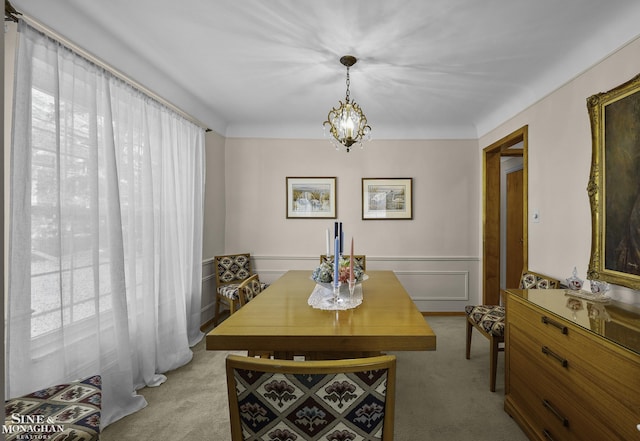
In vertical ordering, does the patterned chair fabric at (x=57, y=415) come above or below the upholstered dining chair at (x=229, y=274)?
below

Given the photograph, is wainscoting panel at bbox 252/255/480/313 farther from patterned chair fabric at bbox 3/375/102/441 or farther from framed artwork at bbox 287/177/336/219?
patterned chair fabric at bbox 3/375/102/441

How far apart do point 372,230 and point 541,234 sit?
1.92 metres

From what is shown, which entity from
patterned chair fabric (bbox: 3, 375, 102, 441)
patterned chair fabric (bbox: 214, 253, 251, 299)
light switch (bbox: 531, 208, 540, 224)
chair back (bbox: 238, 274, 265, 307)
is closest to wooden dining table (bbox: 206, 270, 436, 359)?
chair back (bbox: 238, 274, 265, 307)

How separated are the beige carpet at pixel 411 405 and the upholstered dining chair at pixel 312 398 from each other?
1235 millimetres

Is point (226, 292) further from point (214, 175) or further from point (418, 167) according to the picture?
point (418, 167)

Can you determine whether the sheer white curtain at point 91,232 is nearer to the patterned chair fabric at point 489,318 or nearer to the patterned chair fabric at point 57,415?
the patterned chair fabric at point 57,415

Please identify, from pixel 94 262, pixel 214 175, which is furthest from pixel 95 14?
pixel 214 175

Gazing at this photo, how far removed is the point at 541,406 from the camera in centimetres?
181

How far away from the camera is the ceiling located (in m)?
1.91

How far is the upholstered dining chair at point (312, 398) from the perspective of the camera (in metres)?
0.93

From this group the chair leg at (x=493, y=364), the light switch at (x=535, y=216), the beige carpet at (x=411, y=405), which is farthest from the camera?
the light switch at (x=535, y=216)

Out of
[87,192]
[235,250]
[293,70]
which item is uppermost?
[293,70]

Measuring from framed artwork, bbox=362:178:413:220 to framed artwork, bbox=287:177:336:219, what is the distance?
17.2 inches

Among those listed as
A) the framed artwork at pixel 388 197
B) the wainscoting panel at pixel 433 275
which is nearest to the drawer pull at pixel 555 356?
the wainscoting panel at pixel 433 275
